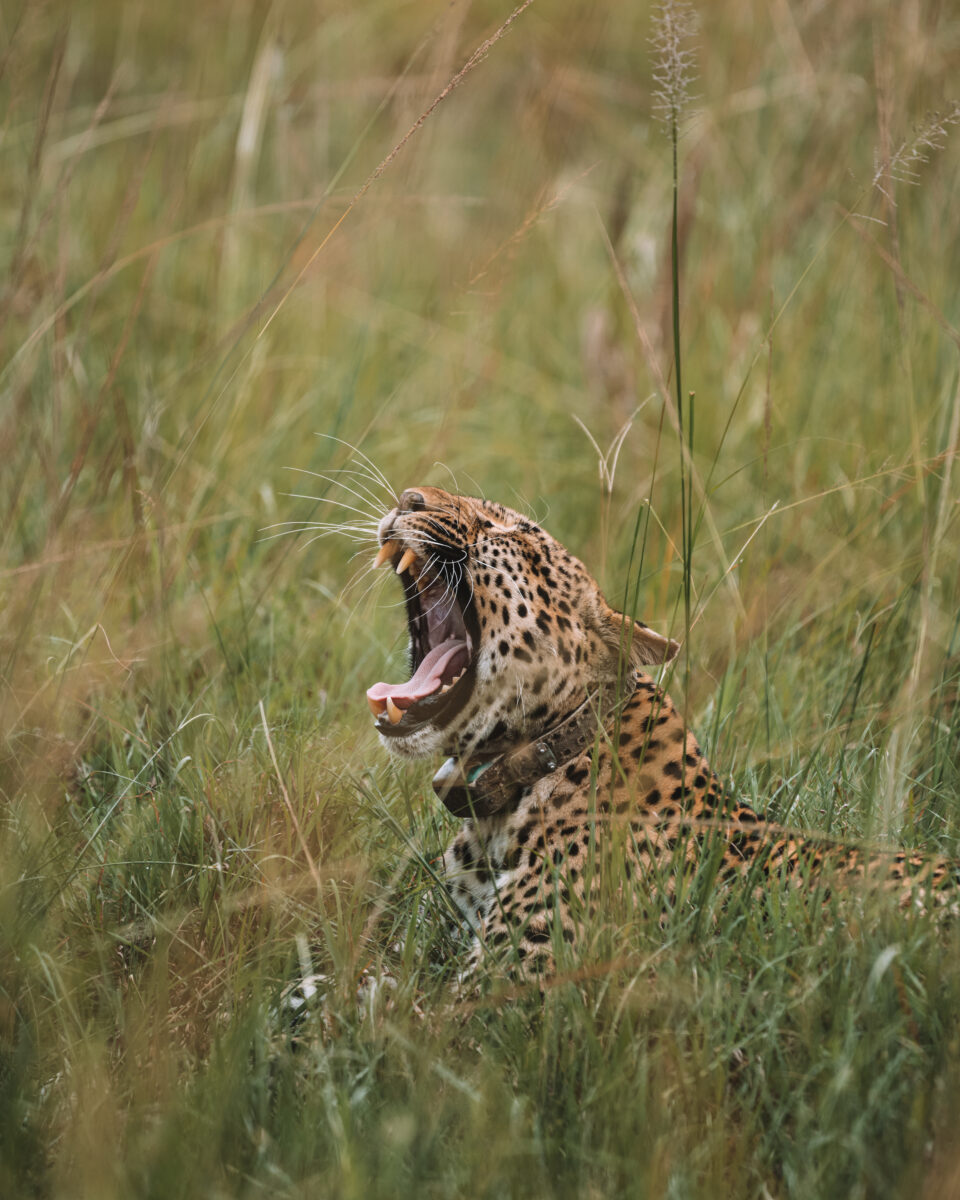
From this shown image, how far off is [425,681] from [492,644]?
0.23m

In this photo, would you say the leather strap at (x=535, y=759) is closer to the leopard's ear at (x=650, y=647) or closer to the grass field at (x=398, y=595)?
the leopard's ear at (x=650, y=647)

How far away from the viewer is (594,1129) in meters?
2.60

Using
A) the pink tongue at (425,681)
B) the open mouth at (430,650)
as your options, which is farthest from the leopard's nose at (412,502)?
the pink tongue at (425,681)

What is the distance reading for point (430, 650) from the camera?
3893mm

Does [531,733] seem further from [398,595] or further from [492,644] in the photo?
[398,595]

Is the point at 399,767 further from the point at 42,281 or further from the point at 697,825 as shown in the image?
the point at 42,281

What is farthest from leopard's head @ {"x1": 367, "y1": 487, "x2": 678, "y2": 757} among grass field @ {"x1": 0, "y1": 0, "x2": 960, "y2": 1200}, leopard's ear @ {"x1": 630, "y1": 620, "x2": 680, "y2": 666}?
grass field @ {"x1": 0, "y1": 0, "x2": 960, "y2": 1200}

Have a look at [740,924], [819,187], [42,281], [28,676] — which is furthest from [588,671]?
[819,187]

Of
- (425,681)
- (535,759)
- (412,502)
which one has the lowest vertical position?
(535,759)

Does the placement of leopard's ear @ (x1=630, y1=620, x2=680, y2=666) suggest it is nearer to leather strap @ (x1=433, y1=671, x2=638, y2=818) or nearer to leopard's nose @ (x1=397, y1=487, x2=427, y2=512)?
leather strap @ (x1=433, y1=671, x2=638, y2=818)

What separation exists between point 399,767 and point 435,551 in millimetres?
768

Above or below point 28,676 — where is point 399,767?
below

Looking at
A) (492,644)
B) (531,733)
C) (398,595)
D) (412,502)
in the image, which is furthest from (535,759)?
Answer: (398,595)

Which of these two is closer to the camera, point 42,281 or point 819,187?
point 42,281
